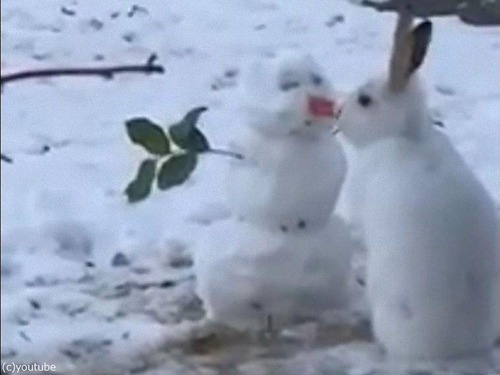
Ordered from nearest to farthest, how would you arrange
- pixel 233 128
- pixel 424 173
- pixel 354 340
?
pixel 424 173
pixel 354 340
pixel 233 128

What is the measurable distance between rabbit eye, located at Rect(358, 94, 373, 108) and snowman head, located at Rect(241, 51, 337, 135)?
37mm

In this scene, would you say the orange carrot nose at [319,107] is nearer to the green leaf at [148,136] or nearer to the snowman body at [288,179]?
the snowman body at [288,179]

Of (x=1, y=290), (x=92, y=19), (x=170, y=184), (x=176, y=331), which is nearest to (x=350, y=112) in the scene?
(x=176, y=331)

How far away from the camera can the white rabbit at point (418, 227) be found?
2.39 meters

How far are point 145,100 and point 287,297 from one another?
1.41 metres

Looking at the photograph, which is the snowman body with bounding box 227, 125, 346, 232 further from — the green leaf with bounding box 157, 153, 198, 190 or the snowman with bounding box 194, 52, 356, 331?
the green leaf with bounding box 157, 153, 198, 190

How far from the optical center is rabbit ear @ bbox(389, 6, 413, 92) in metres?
2.37

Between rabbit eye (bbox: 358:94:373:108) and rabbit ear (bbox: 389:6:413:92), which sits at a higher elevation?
rabbit ear (bbox: 389:6:413:92)

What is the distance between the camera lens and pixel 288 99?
8.05 feet

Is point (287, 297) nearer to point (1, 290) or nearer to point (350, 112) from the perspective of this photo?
point (350, 112)

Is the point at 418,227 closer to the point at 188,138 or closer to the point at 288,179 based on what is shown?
the point at 288,179

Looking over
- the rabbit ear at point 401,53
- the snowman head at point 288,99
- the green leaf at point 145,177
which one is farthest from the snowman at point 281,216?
the green leaf at point 145,177

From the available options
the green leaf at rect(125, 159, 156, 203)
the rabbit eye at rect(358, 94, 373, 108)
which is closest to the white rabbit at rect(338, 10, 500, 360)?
the rabbit eye at rect(358, 94, 373, 108)

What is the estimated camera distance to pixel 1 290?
270 cm
